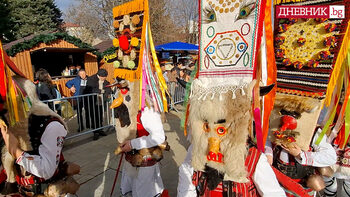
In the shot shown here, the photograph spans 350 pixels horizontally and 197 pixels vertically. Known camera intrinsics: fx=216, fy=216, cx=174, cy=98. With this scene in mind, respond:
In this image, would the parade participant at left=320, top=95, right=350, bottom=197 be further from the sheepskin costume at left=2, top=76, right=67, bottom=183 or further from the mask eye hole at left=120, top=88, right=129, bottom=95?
the sheepskin costume at left=2, top=76, right=67, bottom=183

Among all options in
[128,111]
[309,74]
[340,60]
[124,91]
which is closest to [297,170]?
[309,74]

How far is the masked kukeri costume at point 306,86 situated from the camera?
187cm

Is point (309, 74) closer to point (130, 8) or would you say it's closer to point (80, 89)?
point (130, 8)

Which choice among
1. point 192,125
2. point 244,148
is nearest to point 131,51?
point 192,125

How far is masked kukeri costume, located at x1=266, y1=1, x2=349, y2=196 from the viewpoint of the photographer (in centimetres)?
187

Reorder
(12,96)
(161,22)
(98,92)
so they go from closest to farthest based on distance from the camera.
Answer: (12,96), (98,92), (161,22)

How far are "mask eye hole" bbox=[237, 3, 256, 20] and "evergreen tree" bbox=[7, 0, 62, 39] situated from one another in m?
23.2

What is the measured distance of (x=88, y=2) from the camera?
64.7 feet

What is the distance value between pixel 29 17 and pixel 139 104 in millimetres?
23332

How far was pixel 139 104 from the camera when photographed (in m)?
2.47

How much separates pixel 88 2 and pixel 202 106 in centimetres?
2184

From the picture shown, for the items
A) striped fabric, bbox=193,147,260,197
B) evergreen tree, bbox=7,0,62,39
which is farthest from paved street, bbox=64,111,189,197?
evergreen tree, bbox=7,0,62,39

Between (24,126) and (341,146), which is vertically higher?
(24,126)

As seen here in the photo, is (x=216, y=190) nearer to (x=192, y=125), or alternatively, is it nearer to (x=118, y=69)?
(x=192, y=125)
